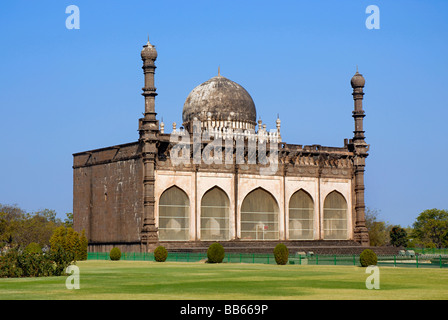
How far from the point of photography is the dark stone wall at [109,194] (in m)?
55.6

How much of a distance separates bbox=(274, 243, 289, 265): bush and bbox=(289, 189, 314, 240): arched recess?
22454mm

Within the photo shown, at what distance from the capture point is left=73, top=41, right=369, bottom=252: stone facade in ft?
180

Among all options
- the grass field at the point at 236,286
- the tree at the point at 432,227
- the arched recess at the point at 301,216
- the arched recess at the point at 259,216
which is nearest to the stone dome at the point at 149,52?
the arched recess at the point at 259,216

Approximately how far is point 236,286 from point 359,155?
42518 millimetres

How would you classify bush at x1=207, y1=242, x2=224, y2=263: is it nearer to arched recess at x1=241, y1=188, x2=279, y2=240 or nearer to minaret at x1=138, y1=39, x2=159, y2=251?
minaret at x1=138, y1=39, x2=159, y2=251

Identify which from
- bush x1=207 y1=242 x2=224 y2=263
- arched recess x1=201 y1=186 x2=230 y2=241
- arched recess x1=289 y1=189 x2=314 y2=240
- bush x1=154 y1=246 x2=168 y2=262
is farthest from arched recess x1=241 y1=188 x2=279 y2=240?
bush x1=207 y1=242 x2=224 y2=263

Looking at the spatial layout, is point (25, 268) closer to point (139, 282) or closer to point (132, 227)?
point (139, 282)

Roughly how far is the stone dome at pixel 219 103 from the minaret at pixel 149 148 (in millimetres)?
7828

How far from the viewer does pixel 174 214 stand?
56281 mm

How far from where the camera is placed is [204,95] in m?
62.4

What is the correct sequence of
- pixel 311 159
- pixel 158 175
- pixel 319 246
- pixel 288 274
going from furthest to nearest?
1. pixel 311 159
2. pixel 319 246
3. pixel 158 175
4. pixel 288 274

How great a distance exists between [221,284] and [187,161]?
31103 mm

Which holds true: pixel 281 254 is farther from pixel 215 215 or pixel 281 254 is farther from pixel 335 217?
pixel 335 217
